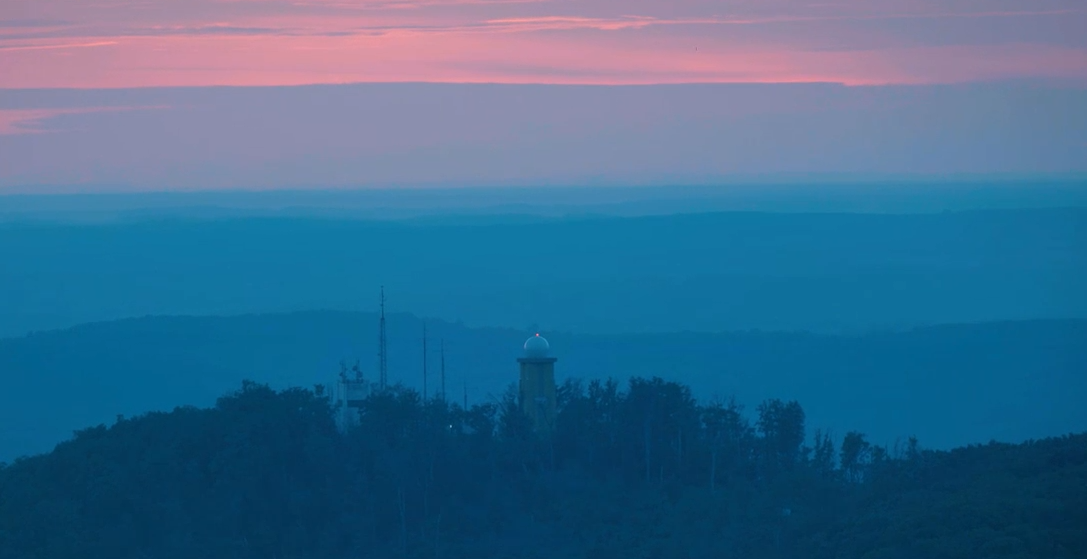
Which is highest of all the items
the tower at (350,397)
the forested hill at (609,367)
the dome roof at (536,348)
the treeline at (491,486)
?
the forested hill at (609,367)

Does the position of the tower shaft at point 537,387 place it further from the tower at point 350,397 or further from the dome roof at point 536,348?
the tower at point 350,397

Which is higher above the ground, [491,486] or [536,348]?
[536,348]

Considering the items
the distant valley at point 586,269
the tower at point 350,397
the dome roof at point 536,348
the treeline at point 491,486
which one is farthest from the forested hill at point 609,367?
the treeline at point 491,486

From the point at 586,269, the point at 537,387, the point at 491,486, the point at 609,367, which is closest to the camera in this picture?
the point at 491,486

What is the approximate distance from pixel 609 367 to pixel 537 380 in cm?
4335

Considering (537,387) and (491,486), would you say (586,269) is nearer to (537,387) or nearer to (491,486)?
(537,387)

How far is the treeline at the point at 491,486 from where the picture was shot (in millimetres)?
21172

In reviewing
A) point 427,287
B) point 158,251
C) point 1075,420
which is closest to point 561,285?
point 427,287

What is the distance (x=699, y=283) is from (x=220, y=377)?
53177mm

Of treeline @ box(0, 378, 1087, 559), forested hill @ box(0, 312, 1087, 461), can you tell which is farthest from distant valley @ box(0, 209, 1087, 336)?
treeline @ box(0, 378, 1087, 559)

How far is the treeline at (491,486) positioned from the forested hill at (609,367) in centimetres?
2707

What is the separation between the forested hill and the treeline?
27.1m

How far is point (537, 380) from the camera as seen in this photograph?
28.0 metres

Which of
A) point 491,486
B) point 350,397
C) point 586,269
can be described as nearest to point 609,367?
point 350,397
